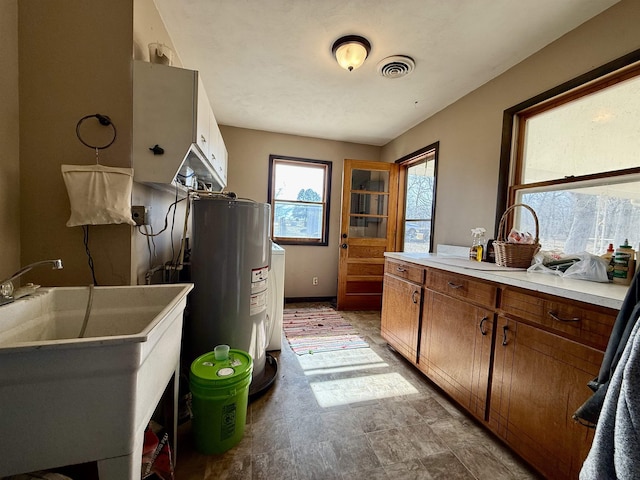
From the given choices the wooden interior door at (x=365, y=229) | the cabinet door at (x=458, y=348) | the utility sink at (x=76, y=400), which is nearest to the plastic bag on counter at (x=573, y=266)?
the cabinet door at (x=458, y=348)

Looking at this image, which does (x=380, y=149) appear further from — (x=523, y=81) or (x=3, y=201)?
(x=3, y=201)

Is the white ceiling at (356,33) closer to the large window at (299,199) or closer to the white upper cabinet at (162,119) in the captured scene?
the white upper cabinet at (162,119)

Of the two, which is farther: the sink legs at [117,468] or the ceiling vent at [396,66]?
the ceiling vent at [396,66]

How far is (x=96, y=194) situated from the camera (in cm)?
120

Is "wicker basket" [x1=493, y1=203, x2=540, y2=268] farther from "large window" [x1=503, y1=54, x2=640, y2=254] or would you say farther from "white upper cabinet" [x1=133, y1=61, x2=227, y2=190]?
"white upper cabinet" [x1=133, y1=61, x2=227, y2=190]

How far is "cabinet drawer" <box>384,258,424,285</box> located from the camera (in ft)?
6.57

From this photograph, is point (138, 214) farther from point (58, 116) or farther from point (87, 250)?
point (58, 116)

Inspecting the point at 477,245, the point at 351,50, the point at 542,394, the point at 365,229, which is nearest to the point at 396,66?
the point at 351,50

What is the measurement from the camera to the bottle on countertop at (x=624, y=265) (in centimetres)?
127

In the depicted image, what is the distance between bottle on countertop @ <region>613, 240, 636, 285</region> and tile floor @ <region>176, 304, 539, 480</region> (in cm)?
104

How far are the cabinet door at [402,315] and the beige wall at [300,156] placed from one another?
5.35 feet

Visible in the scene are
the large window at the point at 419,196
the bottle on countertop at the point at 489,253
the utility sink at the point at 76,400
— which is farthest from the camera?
the large window at the point at 419,196

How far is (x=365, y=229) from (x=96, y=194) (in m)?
3.05

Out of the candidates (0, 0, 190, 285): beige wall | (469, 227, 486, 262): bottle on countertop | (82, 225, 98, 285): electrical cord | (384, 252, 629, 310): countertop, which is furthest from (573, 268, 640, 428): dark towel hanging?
(82, 225, 98, 285): electrical cord
